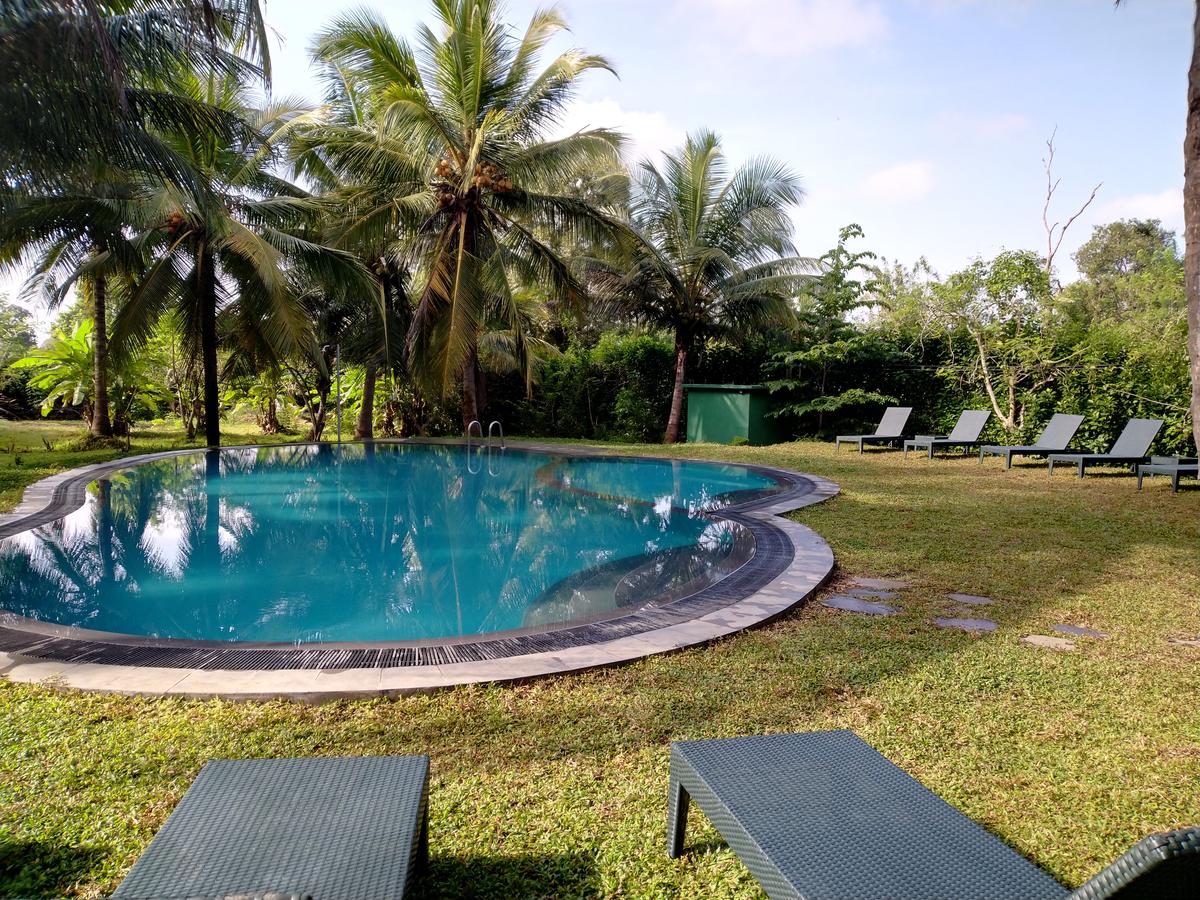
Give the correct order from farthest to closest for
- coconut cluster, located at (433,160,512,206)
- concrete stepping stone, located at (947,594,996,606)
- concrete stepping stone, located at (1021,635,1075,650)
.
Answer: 1. coconut cluster, located at (433,160,512,206)
2. concrete stepping stone, located at (947,594,996,606)
3. concrete stepping stone, located at (1021,635,1075,650)

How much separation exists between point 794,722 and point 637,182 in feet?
48.6

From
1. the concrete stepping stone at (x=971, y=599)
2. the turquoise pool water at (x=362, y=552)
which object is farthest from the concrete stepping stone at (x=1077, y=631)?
the turquoise pool water at (x=362, y=552)

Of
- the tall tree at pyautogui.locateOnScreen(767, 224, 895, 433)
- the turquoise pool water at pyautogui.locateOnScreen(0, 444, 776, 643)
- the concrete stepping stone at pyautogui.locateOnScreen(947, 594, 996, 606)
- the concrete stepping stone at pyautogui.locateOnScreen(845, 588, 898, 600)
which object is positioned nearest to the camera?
the concrete stepping stone at pyautogui.locateOnScreen(947, 594, 996, 606)

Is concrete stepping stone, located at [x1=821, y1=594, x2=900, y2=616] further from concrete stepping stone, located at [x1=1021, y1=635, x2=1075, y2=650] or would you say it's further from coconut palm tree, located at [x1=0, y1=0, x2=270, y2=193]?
coconut palm tree, located at [x1=0, y1=0, x2=270, y2=193]

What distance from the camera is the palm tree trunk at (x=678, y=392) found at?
16234 mm

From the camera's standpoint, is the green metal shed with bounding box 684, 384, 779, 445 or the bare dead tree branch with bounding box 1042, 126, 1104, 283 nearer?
the green metal shed with bounding box 684, 384, 779, 445

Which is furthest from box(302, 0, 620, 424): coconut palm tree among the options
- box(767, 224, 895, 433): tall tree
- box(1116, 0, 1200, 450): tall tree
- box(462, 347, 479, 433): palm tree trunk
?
box(1116, 0, 1200, 450): tall tree

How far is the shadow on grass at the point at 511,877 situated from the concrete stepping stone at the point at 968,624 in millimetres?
2782

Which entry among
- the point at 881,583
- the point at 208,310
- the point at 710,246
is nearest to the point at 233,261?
the point at 208,310

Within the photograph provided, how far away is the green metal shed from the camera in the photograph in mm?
15883

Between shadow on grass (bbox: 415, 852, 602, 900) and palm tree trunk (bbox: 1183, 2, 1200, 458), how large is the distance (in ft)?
13.5

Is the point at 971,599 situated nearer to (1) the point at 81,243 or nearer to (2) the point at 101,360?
(1) the point at 81,243

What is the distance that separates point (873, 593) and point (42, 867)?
422 cm

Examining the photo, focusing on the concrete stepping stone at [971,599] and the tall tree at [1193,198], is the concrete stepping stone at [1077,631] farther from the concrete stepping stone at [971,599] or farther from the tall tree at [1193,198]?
the tall tree at [1193,198]
